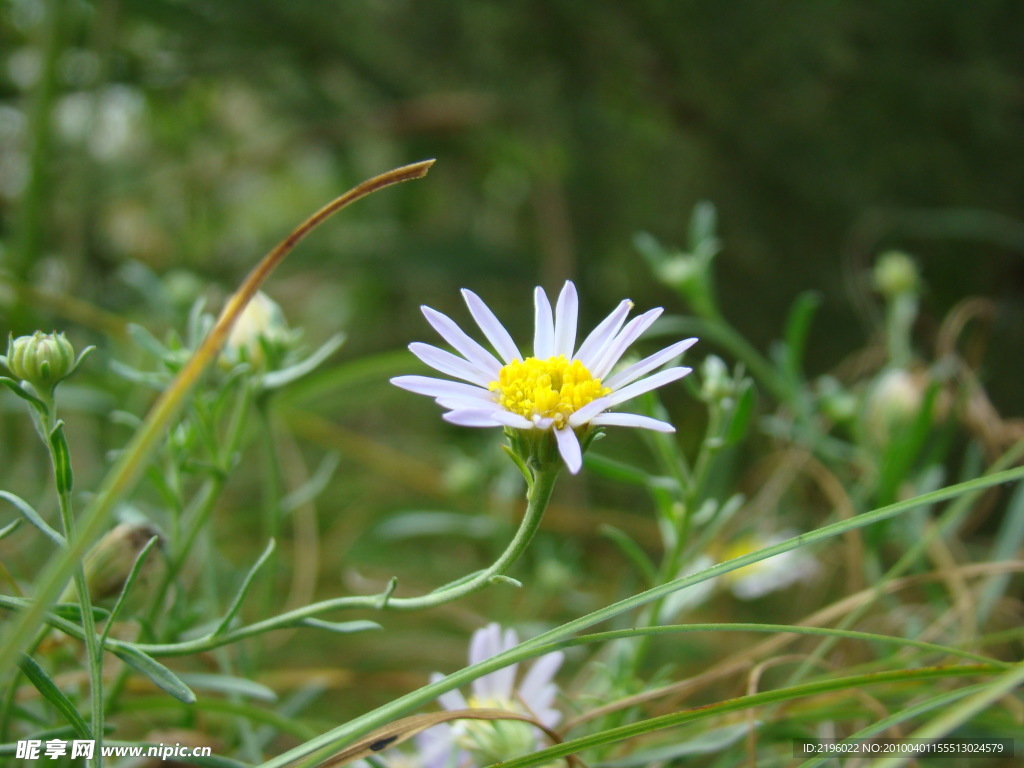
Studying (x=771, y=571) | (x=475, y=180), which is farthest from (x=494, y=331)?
(x=475, y=180)

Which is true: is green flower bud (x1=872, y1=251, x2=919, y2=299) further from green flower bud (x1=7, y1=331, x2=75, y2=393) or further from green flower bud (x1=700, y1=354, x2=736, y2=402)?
green flower bud (x1=7, y1=331, x2=75, y2=393)

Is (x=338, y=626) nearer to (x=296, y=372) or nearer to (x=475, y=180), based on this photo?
(x=296, y=372)

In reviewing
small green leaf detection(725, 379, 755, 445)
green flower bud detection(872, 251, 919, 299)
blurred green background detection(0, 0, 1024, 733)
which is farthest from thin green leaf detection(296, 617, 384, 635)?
green flower bud detection(872, 251, 919, 299)

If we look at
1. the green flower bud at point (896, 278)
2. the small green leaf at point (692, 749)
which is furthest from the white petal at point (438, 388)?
the green flower bud at point (896, 278)

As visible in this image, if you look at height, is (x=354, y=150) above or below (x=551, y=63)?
above

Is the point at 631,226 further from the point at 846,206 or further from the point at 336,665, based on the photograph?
the point at 336,665

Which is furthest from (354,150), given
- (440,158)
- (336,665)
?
(336,665)
